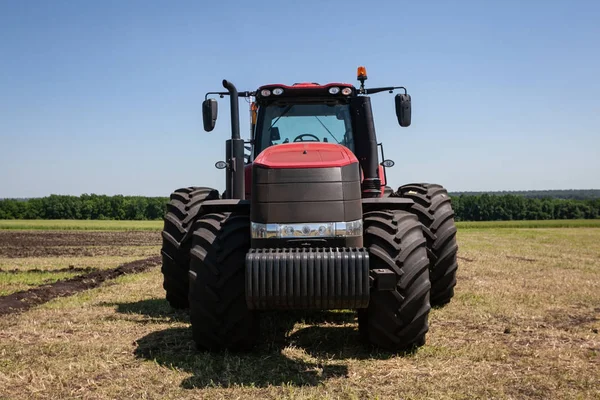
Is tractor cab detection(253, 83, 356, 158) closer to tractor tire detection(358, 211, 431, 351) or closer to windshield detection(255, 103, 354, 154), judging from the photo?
windshield detection(255, 103, 354, 154)

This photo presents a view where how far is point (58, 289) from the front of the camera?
11094mm

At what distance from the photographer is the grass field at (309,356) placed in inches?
190

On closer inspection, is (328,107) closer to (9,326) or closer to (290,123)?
(290,123)

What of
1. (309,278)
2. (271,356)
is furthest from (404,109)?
(271,356)

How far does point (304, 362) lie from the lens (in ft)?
18.5

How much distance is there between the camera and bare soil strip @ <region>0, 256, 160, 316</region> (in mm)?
9352

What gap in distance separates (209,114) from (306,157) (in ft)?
6.85

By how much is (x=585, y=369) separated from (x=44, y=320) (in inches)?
253

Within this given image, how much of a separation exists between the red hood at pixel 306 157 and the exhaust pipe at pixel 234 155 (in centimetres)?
88

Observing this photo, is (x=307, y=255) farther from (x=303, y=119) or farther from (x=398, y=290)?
(x=303, y=119)

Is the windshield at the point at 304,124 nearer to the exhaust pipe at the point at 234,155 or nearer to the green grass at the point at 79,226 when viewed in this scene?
the exhaust pipe at the point at 234,155

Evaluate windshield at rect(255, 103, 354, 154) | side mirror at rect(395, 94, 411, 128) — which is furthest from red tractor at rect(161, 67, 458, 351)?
side mirror at rect(395, 94, 411, 128)

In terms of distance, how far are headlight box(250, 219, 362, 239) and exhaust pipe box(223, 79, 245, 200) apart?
1733 millimetres

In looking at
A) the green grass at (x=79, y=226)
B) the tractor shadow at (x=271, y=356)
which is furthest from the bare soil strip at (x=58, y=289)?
the green grass at (x=79, y=226)
